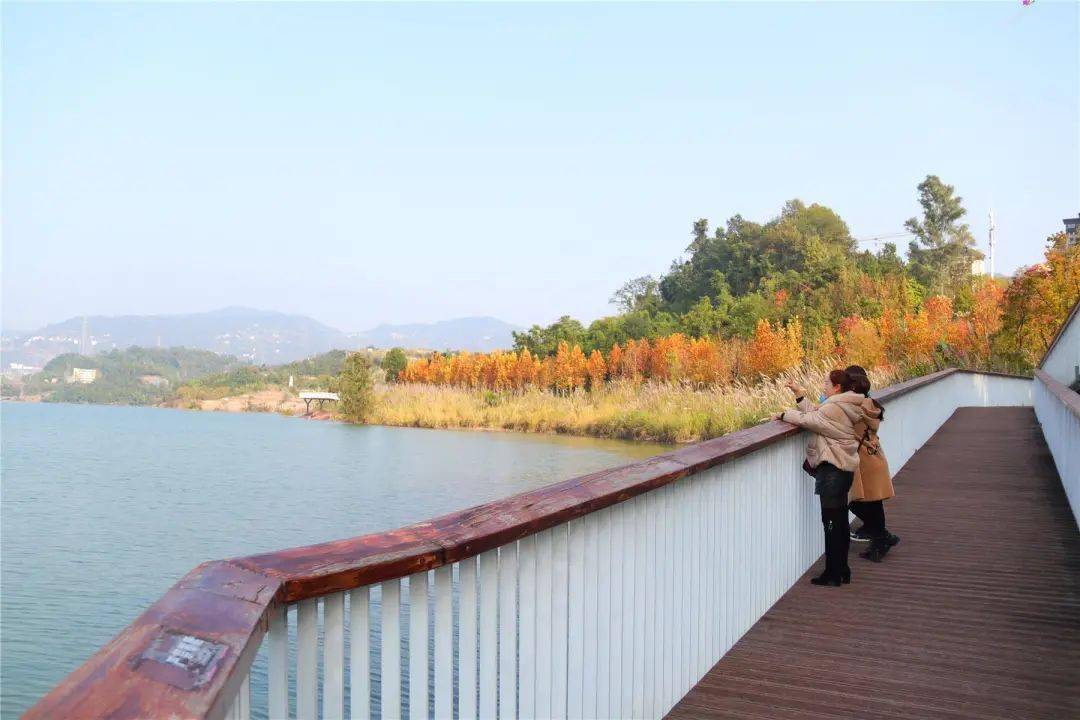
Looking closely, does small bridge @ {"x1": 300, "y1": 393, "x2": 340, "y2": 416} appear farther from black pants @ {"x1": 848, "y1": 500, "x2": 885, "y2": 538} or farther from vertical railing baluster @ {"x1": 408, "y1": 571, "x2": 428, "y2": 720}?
vertical railing baluster @ {"x1": 408, "y1": 571, "x2": 428, "y2": 720}

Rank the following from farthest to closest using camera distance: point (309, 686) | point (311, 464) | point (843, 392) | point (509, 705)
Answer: point (311, 464) < point (843, 392) < point (509, 705) < point (309, 686)

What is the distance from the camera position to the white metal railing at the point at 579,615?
221 centimetres

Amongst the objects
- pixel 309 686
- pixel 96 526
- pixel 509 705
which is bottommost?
pixel 96 526

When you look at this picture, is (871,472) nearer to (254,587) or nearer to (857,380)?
(857,380)

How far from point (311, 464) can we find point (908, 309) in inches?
954

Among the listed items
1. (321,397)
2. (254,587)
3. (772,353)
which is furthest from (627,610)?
(321,397)

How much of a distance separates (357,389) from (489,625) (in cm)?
4299

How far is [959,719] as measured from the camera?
415cm

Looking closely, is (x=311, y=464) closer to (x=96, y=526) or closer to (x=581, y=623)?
(x=96, y=526)

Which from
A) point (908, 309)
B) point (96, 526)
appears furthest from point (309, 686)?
point (908, 309)

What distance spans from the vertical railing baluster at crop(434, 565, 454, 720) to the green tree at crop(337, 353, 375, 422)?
42.5 m

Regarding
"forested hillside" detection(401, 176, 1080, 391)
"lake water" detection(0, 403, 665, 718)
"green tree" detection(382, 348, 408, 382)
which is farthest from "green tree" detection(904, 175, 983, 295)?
"lake water" detection(0, 403, 665, 718)

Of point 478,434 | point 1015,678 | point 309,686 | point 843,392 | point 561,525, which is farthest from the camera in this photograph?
point 478,434

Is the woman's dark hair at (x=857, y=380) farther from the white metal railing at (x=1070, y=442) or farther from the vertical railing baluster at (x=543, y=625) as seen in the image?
the vertical railing baluster at (x=543, y=625)
